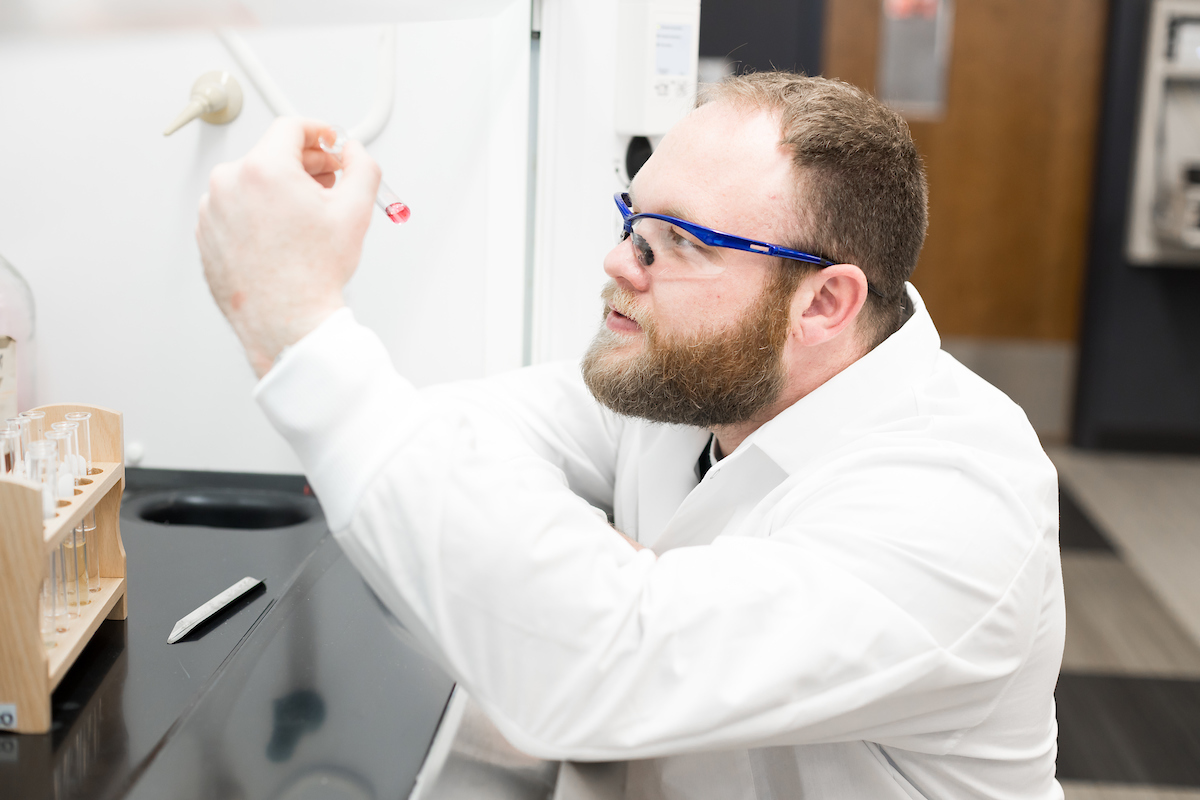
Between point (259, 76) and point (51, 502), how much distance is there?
0.69m

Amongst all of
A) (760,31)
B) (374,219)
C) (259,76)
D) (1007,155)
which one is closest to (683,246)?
(374,219)

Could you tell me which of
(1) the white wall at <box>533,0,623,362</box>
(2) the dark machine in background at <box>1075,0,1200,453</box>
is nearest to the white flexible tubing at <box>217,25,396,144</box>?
(1) the white wall at <box>533,0,623,362</box>

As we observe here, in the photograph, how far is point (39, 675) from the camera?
0.74m

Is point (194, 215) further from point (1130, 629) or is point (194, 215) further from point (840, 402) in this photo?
point (1130, 629)

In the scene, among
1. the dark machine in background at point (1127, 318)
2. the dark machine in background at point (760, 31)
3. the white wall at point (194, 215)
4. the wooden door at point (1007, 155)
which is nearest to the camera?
the white wall at point (194, 215)

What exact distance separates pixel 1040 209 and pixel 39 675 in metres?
3.99

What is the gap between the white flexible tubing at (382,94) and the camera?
127 centimetres

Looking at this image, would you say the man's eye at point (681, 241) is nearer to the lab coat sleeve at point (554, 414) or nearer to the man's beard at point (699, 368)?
the man's beard at point (699, 368)

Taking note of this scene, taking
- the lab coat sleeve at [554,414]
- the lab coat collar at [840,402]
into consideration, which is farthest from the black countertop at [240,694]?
the lab coat collar at [840,402]

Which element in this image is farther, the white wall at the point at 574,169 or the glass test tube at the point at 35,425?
the white wall at the point at 574,169

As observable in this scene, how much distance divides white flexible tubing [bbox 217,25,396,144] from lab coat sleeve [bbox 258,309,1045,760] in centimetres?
68

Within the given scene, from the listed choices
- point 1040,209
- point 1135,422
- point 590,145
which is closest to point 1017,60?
point 1040,209

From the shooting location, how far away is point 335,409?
0.68 metres

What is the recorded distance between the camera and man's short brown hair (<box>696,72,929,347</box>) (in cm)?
93
